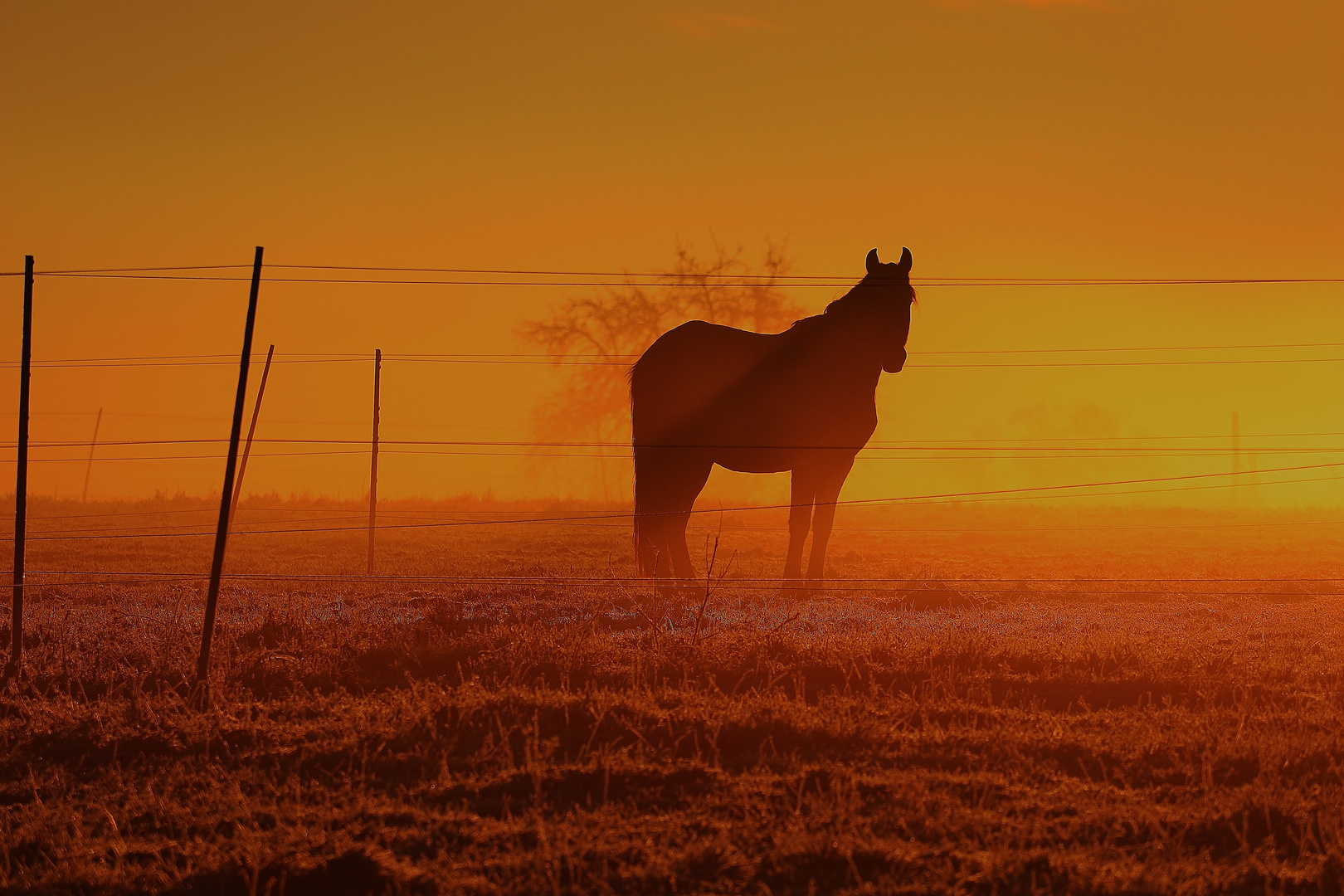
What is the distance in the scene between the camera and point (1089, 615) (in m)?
15.1

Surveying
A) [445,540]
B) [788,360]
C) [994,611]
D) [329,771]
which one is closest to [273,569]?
[445,540]

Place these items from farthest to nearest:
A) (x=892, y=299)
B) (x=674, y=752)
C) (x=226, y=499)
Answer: (x=892, y=299)
(x=226, y=499)
(x=674, y=752)

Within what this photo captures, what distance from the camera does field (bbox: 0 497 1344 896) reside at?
6.10m

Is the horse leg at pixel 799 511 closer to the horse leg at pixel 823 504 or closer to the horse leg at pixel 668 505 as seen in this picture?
the horse leg at pixel 823 504

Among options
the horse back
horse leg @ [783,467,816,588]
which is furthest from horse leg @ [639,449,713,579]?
horse leg @ [783,467,816,588]

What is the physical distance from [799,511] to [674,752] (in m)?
8.66

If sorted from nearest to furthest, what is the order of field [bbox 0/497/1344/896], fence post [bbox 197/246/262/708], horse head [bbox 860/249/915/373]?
field [bbox 0/497/1344/896], fence post [bbox 197/246/262/708], horse head [bbox 860/249/915/373]

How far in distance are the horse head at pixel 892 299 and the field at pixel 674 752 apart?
4.03m

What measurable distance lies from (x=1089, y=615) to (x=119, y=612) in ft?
42.1

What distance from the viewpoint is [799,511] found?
16.3 metres

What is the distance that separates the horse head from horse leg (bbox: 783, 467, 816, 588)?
2.12m

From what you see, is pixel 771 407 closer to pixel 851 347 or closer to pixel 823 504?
pixel 851 347

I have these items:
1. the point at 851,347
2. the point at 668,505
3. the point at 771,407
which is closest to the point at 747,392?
the point at 771,407

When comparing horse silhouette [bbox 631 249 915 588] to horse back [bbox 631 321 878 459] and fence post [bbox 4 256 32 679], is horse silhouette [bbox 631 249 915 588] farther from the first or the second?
fence post [bbox 4 256 32 679]
